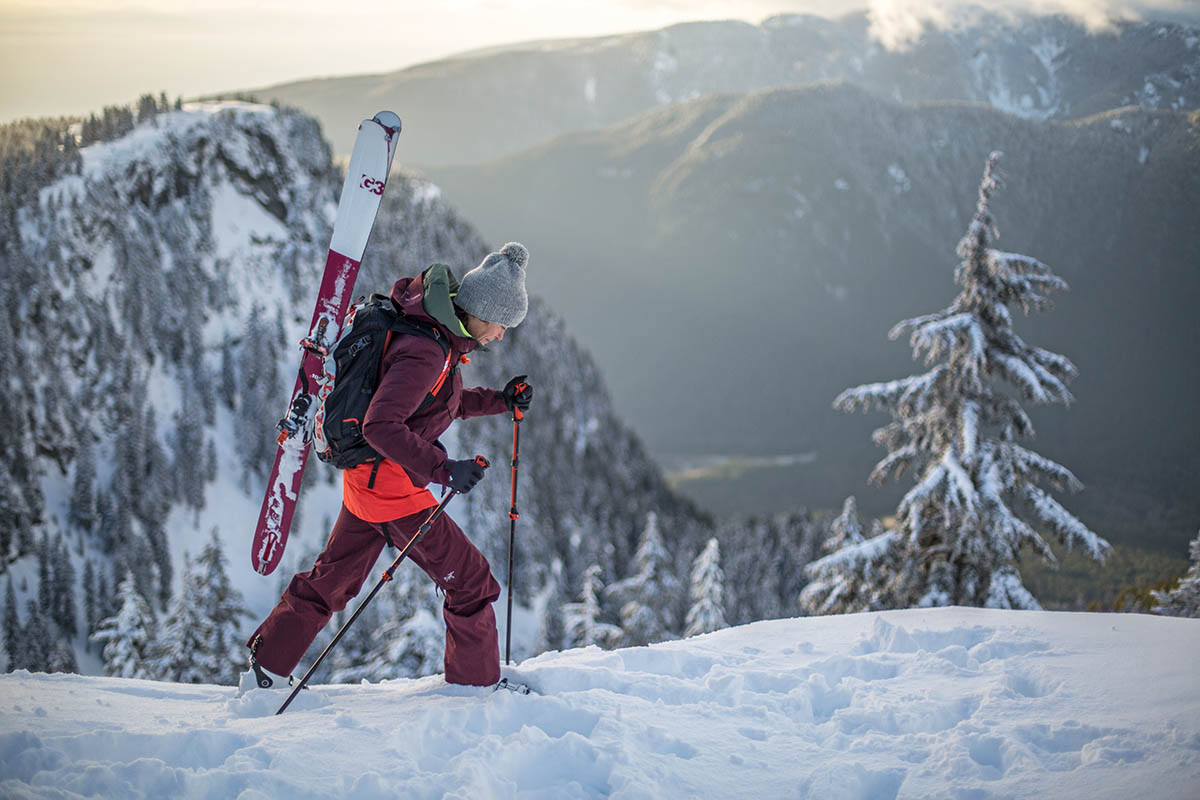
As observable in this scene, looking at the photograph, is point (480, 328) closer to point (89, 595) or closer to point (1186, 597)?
point (1186, 597)

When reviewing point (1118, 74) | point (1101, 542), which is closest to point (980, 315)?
point (1101, 542)

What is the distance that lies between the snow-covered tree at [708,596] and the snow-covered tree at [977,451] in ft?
31.7

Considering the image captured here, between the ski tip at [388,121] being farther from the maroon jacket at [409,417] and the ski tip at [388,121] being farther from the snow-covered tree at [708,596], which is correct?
the snow-covered tree at [708,596]

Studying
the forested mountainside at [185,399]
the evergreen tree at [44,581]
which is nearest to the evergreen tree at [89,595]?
the forested mountainside at [185,399]

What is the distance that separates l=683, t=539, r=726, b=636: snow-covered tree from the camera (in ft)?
68.0

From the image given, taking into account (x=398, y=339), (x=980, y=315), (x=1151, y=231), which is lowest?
(x=398, y=339)

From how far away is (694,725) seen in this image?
14.0 ft

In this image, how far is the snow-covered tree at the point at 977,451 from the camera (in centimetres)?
1021

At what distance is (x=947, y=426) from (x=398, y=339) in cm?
959

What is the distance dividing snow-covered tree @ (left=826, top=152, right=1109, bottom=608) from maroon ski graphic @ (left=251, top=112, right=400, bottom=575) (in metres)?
7.19

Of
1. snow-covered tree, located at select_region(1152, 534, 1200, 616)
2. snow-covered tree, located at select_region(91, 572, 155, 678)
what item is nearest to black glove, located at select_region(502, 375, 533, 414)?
snow-covered tree, located at select_region(1152, 534, 1200, 616)

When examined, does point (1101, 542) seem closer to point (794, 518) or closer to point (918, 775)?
point (918, 775)

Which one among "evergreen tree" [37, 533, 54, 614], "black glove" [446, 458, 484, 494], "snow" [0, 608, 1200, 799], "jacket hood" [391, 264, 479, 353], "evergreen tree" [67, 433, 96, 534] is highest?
"jacket hood" [391, 264, 479, 353]

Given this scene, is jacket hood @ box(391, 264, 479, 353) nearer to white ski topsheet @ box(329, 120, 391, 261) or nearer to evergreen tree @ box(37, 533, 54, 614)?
white ski topsheet @ box(329, 120, 391, 261)
